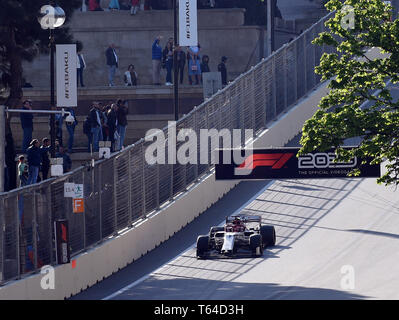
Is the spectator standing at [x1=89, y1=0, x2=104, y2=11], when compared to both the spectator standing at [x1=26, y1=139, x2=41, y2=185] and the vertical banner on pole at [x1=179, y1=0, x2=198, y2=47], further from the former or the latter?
the spectator standing at [x1=26, y1=139, x2=41, y2=185]

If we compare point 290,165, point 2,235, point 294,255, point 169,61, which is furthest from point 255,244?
point 169,61

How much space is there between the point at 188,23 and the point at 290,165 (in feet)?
24.1

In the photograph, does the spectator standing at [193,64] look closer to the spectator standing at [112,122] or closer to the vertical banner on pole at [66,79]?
the spectator standing at [112,122]

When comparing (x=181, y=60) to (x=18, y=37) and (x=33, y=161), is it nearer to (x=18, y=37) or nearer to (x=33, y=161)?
(x=18, y=37)

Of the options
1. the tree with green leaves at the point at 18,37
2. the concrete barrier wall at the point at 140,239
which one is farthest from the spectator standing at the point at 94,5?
the concrete barrier wall at the point at 140,239

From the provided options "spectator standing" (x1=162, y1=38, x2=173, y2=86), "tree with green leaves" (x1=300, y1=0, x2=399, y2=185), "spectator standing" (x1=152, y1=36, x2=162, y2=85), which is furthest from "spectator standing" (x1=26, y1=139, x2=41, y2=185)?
"spectator standing" (x1=152, y1=36, x2=162, y2=85)

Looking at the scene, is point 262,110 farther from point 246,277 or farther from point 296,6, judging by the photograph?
point 296,6

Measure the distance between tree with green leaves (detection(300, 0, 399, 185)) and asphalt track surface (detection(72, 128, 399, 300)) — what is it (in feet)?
8.58

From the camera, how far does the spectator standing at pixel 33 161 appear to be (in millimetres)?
29375

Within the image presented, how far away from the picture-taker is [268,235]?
88.9 feet

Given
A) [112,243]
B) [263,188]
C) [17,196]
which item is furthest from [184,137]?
[17,196]

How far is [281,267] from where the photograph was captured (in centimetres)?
2497

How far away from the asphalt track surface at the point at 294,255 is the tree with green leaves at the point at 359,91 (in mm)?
2614

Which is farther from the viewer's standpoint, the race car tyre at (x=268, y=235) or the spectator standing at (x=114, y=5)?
the spectator standing at (x=114, y=5)
